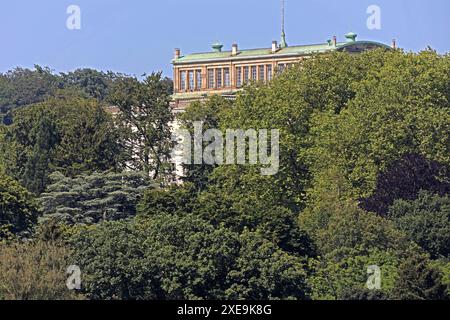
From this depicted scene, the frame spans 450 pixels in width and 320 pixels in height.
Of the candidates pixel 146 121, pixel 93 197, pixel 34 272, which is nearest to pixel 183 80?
pixel 146 121

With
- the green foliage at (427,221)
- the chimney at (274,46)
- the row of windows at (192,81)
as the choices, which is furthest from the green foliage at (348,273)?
the row of windows at (192,81)

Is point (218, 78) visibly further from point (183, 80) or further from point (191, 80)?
point (183, 80)

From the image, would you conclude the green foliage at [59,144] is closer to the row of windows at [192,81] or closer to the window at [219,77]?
the window at [219,77]

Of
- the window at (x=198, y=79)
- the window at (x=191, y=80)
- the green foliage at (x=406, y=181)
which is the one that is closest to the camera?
the green foliage at (x=406, y=181)

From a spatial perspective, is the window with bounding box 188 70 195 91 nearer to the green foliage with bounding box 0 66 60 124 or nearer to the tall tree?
the green foliage with bounding box 0 66 60 124

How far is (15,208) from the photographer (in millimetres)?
69312

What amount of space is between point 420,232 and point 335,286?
349 inches

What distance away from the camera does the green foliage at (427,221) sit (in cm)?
6512

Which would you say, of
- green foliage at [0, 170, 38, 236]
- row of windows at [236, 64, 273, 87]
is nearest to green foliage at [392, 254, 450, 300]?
green foliage at [0, 170, 38, 236]

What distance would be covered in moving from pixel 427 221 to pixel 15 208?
45.0 feet

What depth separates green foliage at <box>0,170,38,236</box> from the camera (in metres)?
67.5

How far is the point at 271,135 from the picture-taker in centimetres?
8281

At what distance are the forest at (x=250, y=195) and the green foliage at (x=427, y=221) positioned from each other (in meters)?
0.07
